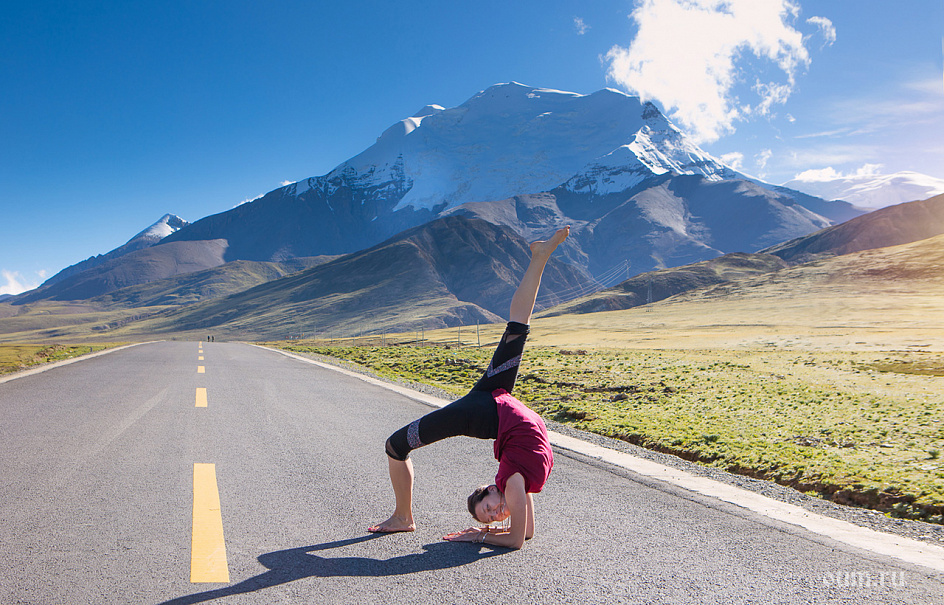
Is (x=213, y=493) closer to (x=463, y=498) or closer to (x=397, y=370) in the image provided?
(x=463, y=498)

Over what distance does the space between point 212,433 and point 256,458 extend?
6.72 ft

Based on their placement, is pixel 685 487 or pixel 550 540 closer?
pixel 550 540

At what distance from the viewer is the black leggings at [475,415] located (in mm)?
5109

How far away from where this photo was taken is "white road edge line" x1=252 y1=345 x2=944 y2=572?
5.14 meters

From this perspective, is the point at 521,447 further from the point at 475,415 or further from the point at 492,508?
the point at 492,508

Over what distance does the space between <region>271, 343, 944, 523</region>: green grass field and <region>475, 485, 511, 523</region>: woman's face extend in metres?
4.86

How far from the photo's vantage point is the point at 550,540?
5.14m

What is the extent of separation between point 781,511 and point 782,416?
8.08 meters

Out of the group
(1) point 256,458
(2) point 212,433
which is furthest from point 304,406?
(1) point 256,458

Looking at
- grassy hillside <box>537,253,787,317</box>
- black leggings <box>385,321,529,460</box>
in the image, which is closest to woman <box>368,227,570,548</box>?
black leggings <box>385,321,529,460</box>

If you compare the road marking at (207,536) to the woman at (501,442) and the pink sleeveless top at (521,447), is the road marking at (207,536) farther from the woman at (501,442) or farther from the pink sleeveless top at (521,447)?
the pink sleeveless top at (521,447)

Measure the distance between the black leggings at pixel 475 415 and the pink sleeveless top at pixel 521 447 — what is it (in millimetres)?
95

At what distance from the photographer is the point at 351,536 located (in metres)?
5.12

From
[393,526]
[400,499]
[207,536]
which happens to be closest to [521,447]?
[400,499]
